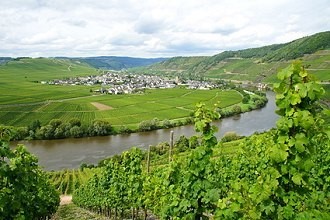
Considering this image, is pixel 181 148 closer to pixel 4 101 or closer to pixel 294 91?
pixel 294 91

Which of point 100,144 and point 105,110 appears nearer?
point 100,144

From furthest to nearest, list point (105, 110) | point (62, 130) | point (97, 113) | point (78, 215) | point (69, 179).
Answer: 1. point (105, 110)
2. point (97, 113)
3. point (62, 130)
4. point (69, 179)
5. point (78, 215)

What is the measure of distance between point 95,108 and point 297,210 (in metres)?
98.7

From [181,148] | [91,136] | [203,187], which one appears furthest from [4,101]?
[203,187]

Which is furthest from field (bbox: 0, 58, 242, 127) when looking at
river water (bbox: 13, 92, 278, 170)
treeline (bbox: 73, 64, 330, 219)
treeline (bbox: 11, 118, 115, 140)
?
treeline (bbox: 73, 64, 330, 219)

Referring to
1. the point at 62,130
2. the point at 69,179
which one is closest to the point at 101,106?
the point at 62,130

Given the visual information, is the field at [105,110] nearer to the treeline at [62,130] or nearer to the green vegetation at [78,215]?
the treeline at [62,130]

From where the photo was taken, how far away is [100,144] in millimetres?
69438

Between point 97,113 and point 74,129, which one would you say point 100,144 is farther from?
point 97,113

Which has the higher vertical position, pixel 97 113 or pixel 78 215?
pixel 78 215

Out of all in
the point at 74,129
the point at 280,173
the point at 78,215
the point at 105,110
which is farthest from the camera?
the point at 105,110

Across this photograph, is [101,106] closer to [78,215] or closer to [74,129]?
[74,129]

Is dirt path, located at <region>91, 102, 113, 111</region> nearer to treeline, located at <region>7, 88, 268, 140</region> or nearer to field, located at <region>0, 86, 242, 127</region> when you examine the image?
field, located at <region>0, 86, 242, 127</region>

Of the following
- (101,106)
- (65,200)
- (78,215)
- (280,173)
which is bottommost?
(65,200)
